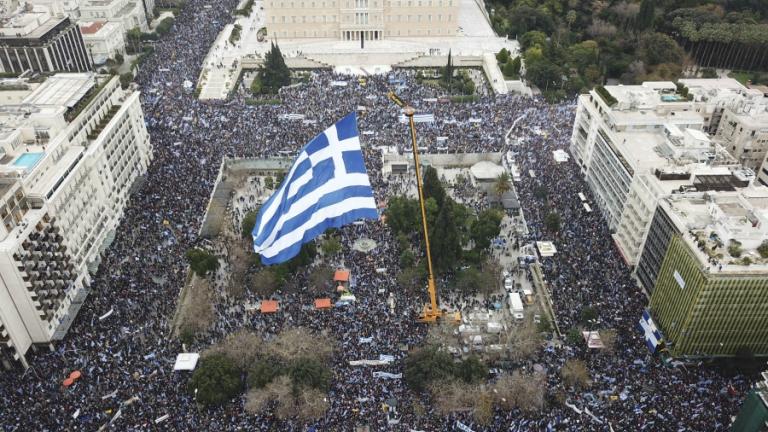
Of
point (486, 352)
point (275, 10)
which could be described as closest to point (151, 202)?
point (486, 352)

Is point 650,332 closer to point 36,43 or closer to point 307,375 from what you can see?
point 307,375

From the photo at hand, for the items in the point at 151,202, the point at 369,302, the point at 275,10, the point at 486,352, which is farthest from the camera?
the point at 275,10

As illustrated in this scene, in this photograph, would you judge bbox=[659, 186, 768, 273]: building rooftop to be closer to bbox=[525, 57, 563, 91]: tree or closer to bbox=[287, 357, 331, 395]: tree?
bbox=[287, 357, 331, 395]: tree

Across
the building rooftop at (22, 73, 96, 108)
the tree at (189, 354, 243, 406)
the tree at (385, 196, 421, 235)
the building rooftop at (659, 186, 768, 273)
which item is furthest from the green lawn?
the building rooftop at (22, 73, 96, 108)

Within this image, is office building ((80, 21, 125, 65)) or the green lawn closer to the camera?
the green lawn

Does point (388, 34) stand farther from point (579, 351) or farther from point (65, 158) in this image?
point (579, 351)

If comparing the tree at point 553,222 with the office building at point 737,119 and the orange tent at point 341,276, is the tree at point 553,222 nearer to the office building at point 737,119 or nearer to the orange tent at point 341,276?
the orange tent at point 341,276

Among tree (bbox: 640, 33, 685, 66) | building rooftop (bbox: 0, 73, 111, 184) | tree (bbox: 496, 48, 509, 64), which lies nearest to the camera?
building rooftop (bbox: 0, 73, 111, 184)
